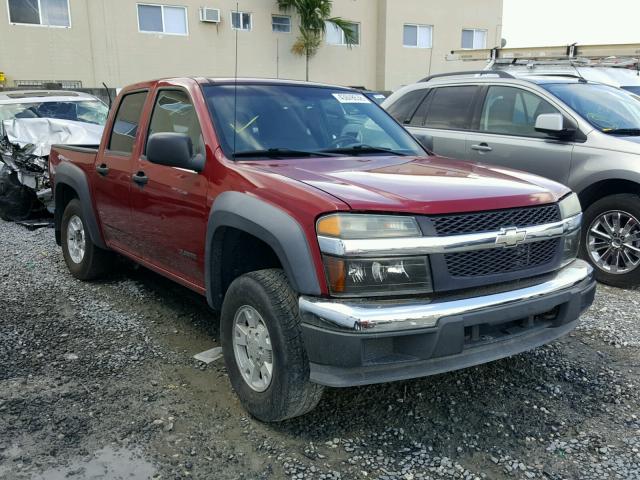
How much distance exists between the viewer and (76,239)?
564cm

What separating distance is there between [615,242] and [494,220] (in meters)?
3.00

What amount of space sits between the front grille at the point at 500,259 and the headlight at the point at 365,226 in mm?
229

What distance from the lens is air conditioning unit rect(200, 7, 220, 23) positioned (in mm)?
19016

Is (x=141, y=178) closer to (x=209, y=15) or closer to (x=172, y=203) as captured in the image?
(x=172, y=203)

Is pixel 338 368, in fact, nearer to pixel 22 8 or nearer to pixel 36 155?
pixel 36 155

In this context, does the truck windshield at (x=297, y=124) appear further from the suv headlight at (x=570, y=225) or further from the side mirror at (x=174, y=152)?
the suv headlight at (x=570, y=225)

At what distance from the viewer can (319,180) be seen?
3.02 meters

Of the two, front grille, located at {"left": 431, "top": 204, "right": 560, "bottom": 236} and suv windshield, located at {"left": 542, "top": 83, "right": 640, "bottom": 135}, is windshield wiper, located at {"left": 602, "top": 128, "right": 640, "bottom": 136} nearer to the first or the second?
suv windshield, located at {"left": 542, "top": 83, "right": 640, "bottom": 135}

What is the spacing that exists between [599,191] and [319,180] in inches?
139

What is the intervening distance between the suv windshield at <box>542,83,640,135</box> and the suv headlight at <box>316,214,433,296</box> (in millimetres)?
3719

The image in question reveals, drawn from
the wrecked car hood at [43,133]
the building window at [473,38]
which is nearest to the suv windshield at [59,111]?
the wrecked car hood at [43,133]

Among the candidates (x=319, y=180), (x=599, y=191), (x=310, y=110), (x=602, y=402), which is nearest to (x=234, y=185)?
(x=319, y=180)

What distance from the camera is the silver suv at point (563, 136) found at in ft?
17.2

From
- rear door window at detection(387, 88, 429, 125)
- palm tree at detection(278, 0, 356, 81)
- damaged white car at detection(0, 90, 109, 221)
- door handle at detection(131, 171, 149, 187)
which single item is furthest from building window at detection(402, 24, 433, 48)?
door handle at detection(131, 171, 149, 187)
